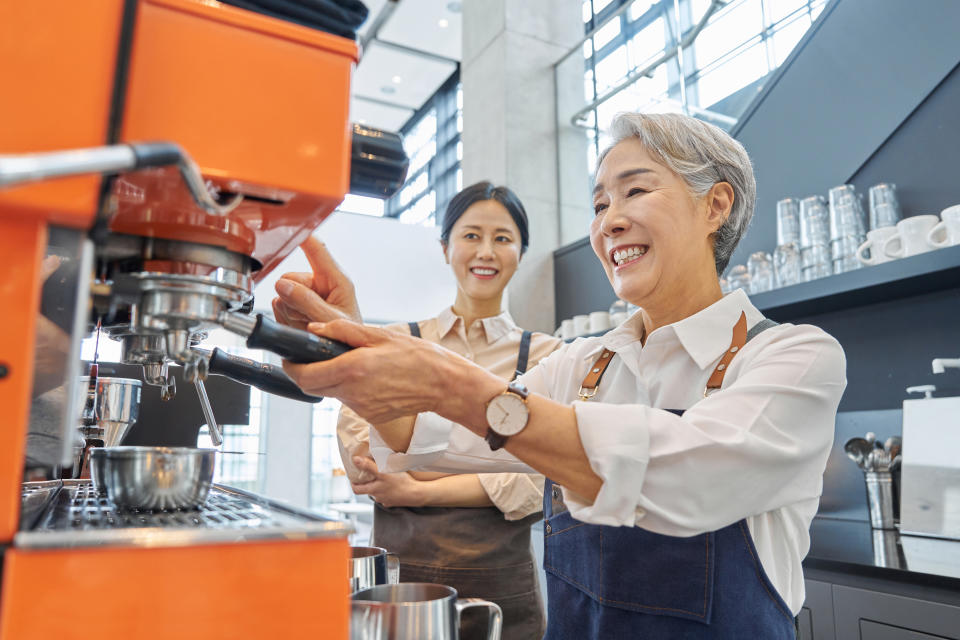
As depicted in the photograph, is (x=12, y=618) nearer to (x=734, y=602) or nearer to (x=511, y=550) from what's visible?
(x=734, y=602)

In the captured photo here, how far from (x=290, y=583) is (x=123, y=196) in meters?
0.33

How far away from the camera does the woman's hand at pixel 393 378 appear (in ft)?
2.43

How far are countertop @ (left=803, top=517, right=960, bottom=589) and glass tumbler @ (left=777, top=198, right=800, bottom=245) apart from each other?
1.02 m

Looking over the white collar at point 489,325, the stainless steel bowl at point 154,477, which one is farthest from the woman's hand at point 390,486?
the stainless steel bowl at point 154,477

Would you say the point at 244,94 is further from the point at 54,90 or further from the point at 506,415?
the point at 506,415

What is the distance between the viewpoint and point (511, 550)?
66.3 inches

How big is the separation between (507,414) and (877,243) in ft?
5.90

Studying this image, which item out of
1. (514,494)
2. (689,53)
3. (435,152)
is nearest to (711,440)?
(514,494)

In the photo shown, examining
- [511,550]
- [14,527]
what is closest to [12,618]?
[14,527]

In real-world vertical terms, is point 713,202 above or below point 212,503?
above

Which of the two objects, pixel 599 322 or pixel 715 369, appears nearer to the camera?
pixel 715 369

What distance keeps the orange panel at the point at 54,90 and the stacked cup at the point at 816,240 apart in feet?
7.52

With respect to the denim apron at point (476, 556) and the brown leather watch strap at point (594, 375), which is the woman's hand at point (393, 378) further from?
the denim apron at point (476, 556)

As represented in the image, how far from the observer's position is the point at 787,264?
2.42m
